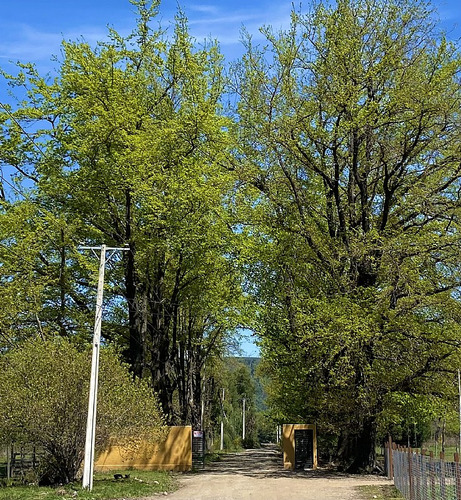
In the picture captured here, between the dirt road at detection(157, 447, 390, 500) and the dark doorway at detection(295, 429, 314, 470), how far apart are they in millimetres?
1770

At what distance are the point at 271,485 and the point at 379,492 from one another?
410cm

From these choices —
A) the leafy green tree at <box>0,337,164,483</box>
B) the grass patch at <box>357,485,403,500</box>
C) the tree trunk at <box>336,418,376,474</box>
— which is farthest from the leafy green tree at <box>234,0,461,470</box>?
the leafy green tree at <box>0,337,164,483</box>

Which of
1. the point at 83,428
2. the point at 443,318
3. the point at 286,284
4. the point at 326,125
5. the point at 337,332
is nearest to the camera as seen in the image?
the point at 83,428

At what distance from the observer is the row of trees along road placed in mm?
22562

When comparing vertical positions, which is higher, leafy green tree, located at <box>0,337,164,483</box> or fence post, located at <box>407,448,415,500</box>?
leafy green tree, located at <box>0,337,164,483</box>

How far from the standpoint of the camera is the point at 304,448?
2861cm

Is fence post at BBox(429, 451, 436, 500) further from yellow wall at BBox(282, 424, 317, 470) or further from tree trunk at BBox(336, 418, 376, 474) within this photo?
yellow wall at BBox(282, 424, 317, 470)

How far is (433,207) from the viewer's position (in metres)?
23.2

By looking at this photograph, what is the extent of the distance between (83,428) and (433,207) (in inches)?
554

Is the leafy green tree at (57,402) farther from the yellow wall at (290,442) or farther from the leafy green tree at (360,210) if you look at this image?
the yellow wall at (290,442)

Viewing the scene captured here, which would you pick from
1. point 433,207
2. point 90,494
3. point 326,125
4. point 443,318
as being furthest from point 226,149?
point 90,494

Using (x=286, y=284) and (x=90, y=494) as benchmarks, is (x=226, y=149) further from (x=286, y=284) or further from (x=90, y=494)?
(x=90, y=494)

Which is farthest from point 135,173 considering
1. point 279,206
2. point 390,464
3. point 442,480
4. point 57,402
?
point 442,480

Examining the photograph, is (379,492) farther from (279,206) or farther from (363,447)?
(279,206)
